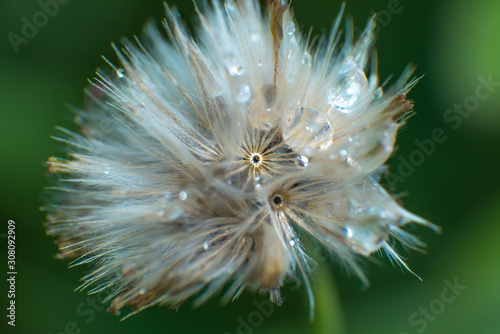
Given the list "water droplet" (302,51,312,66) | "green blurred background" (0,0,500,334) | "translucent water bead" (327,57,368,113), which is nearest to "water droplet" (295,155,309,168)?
"translucent water bead" (327,57,368,113)

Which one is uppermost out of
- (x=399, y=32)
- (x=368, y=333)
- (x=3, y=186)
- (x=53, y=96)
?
(x=53, y=96)

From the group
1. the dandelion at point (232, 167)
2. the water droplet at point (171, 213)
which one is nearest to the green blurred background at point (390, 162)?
the dandelion at point (232, 167)

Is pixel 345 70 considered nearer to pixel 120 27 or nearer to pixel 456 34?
pixel 456 34

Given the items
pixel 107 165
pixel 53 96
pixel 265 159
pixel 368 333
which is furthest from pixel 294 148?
pixel 53 96

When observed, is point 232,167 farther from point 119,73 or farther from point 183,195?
point 119,73

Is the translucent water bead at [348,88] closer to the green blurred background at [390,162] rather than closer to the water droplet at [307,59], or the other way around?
the water droplet at [307,59]

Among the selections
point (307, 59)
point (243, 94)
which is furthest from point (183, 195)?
point (307, 59)

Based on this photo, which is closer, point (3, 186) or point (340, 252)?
point (340, 252)
